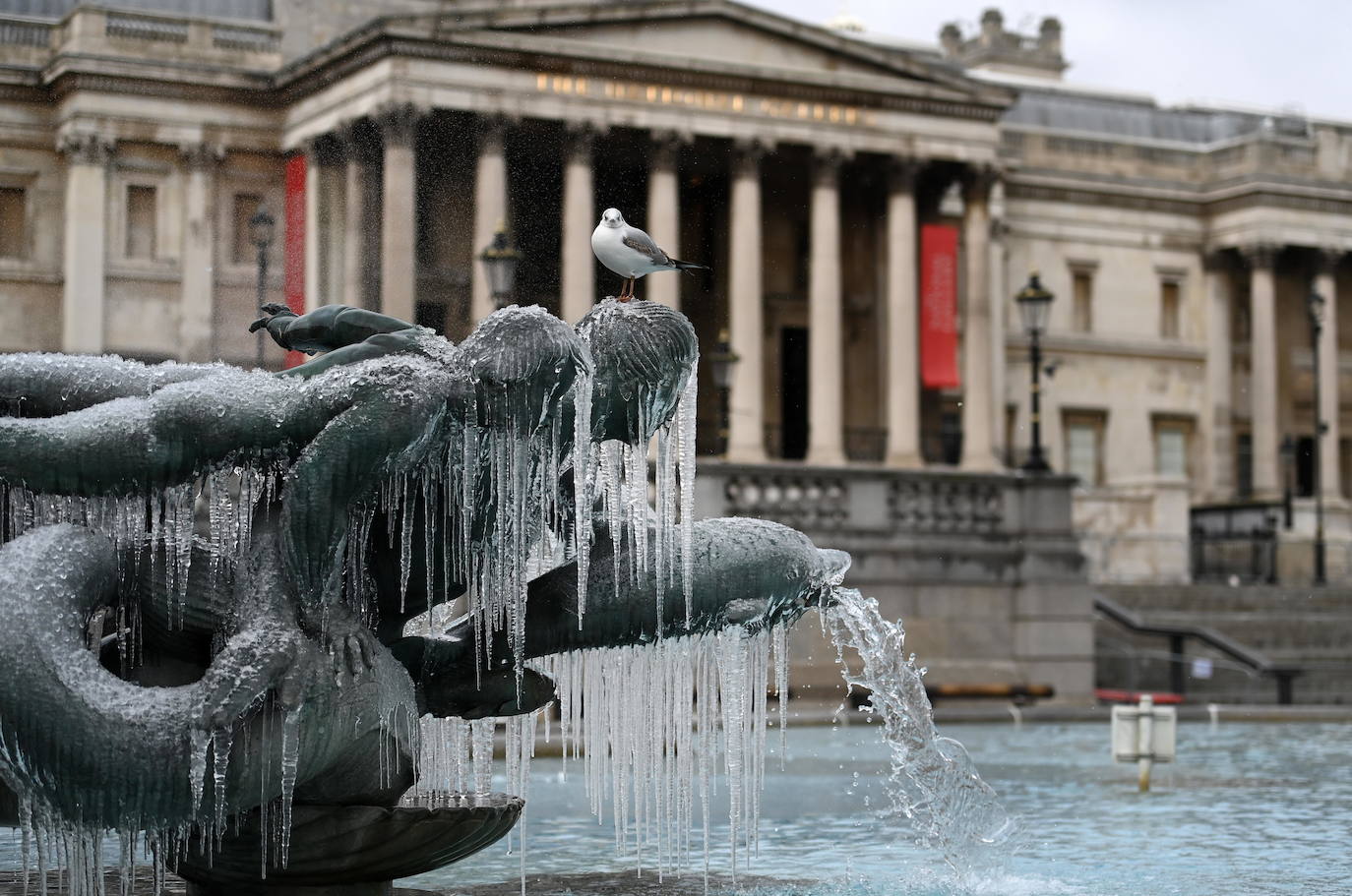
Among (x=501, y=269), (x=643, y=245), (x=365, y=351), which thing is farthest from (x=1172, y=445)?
(x=365, y=351)

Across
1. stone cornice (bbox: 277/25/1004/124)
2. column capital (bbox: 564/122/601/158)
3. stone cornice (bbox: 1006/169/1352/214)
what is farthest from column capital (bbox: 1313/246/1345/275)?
column capital (bbox: 564/122/601/158)

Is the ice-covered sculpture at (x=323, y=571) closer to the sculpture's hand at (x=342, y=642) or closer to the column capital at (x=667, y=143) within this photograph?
the sculpture's hand at (x=342, y=642)

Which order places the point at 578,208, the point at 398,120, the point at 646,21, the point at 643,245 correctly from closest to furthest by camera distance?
the point at 643,245 → the point at 398,120 → the point at 578,208 → the point at 646,21

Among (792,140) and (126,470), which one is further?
(792,140)

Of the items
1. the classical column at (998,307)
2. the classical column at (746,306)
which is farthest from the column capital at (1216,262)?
the classical column at (746,306)

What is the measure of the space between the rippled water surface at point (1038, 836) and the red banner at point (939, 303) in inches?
1440

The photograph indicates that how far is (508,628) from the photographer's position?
26.7 feet

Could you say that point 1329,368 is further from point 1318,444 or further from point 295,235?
point 295,235

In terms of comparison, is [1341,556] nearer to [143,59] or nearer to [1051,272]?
[1051,272]

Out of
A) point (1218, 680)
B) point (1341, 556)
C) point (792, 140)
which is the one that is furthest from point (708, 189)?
point (1218, 680)

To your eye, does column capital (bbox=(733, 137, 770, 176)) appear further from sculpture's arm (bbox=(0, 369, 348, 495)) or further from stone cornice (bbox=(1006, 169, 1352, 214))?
sculpture's arm (bbox=(0, 369, 348, 495))

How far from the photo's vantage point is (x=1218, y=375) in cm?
7038

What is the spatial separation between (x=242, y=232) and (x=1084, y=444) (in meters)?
27.8

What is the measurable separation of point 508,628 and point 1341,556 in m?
53.2
